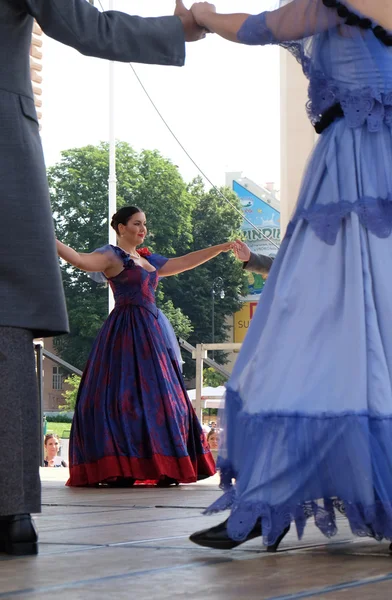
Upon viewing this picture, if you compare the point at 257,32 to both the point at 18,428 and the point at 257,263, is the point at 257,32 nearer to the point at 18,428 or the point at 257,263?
the point at 18,428

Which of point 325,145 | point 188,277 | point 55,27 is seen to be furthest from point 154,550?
point 188,277

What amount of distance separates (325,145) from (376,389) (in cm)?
63

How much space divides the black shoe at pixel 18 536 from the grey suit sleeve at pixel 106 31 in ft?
3.40

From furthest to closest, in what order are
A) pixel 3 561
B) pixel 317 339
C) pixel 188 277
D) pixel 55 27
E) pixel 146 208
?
1. pixel 188 277
2. pixel 146 208
3. pixel 55 27
4. pixel 317 339
5. pixel 3 561

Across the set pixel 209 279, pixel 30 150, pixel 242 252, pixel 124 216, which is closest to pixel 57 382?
pixel 209 279

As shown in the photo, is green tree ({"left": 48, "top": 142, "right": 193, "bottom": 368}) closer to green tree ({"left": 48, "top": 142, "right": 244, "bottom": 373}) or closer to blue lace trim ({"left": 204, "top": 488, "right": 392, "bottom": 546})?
green tree ({"left": 48, "top": 142, "right": 244, "bottom": 373})

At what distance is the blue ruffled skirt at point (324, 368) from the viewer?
2064 mm

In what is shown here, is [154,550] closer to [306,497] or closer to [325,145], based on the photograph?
[306,497]

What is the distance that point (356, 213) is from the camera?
230 centimetres

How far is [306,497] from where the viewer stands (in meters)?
2.08

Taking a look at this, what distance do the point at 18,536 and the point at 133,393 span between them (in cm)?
349

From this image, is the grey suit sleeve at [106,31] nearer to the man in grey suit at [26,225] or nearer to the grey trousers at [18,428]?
the man in grey suit at [26,225]

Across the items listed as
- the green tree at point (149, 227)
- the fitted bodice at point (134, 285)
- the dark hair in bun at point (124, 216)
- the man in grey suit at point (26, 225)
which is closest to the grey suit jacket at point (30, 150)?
the man in grey suit at point (26, 225)

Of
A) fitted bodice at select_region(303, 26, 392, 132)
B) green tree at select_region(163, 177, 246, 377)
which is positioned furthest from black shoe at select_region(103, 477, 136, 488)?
green tree at select_region(163, 177, 246, 377)
